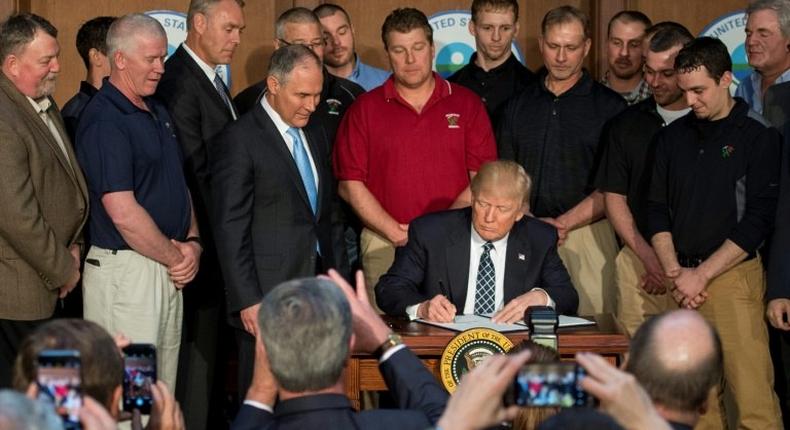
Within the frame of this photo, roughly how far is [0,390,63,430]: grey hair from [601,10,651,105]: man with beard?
4431 mm

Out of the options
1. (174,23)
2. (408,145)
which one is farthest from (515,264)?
(174,23)

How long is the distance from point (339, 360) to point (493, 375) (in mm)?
472

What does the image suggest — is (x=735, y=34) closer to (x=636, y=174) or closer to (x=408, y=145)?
(x=636, y=174)

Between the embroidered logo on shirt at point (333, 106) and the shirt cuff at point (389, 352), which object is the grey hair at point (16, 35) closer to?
the embroidered logo on shirt at point (333, 106)

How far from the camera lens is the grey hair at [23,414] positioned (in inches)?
88.1

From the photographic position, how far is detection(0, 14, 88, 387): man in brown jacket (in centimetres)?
499

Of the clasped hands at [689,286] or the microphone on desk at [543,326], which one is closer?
the microphone on desk at [543,326]

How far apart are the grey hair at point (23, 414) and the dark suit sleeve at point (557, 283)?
305 cm

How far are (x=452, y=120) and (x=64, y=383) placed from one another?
3634 millimetres

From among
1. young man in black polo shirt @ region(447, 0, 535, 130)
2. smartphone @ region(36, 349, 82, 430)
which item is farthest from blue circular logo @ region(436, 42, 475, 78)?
smartphone @ region(36, 349, 82, 430)

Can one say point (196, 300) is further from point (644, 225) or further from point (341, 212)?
point (644, 225)

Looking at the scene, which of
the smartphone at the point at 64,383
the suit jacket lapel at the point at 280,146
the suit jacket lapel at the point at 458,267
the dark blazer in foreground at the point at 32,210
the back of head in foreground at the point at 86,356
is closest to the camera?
the smartphone at the point at 64,383

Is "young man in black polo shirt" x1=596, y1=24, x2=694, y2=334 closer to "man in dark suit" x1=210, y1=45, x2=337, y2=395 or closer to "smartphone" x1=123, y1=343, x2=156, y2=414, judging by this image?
"man in dark suit" x1=210, y1=45, x2=337, y2=395

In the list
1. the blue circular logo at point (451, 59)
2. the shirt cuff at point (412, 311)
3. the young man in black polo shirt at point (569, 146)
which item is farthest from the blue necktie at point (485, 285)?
the blue circular logo at point (451, 59)
